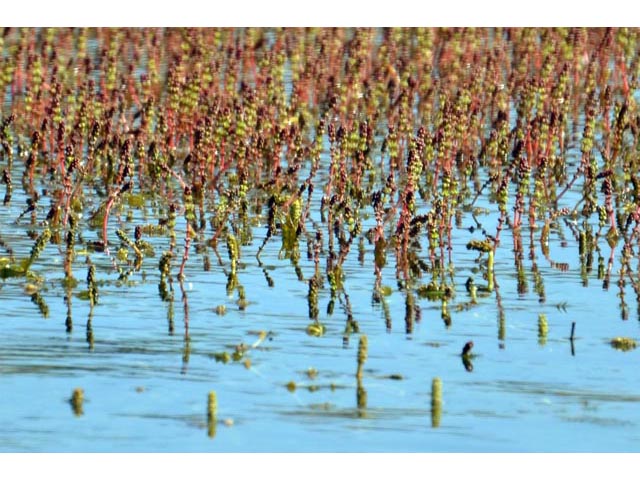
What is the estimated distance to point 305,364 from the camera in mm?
7406

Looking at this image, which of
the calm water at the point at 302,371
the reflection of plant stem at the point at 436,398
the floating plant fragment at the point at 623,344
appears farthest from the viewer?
the floating plant fragment at the point at 623,344

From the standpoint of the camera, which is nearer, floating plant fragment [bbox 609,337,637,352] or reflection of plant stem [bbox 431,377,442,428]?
reflection of plant stem [bbox 431,377,442,428]

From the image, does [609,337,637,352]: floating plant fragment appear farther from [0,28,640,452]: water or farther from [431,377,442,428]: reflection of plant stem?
[431,377,442,428]: reflection of plant stem

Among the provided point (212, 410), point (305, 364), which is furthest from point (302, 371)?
point (212, 410)

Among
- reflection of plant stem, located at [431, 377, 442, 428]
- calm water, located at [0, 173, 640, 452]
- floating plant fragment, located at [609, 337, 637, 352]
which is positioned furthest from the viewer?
floating plant fragment, located at [609, 337, 637, 352]

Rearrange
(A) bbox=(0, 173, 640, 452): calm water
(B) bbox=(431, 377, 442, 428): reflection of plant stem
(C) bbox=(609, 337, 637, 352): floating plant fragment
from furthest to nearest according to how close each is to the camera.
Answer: (C) bbox=(609, 337, 637, 352): floating plant fragment, (B) bbox=(431, 377, 442, 428): reflection of plant stem, (A) bbox=(0, 173, 640, 452): calm water

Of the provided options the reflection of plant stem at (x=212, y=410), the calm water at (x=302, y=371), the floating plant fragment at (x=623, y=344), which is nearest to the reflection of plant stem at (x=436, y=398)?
the calm water at (x=302, y=371)

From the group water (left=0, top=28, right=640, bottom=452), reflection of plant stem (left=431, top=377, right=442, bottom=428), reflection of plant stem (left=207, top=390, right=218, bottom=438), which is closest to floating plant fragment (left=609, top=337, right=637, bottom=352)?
water (left=0, top=28, right=640, bottom=452)

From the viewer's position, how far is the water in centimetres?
636

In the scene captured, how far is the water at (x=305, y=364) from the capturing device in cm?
636

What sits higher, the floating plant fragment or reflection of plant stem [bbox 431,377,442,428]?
the floating plant fragment

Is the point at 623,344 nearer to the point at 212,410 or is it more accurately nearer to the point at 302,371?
the point at 302,371

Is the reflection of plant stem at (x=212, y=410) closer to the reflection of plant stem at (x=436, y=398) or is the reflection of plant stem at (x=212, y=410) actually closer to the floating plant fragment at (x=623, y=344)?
the reflection of plant stem at (x=436, y=398)
